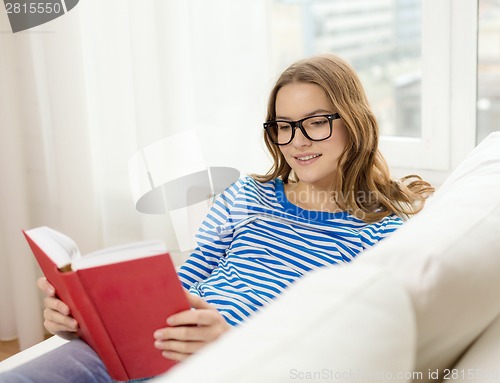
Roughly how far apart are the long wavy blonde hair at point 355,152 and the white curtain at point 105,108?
775 mm

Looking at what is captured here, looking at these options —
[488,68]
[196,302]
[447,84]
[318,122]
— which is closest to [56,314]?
[196,302]

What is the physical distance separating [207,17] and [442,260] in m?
1.85

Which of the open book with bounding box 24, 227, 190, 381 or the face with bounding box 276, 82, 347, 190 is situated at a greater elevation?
the face with bounding box 276, 82, 347, 190

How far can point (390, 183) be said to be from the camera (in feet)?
6.19

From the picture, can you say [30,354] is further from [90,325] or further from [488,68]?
[488,68]

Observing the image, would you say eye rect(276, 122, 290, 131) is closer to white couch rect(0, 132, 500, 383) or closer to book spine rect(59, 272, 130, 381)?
white couch rect(0, 132, 500, 383)

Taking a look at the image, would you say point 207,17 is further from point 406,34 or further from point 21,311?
point 21,311

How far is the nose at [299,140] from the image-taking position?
5.66 ft

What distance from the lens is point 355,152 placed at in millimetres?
1803

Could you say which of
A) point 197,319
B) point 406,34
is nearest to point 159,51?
point 406,34

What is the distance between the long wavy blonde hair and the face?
2cm

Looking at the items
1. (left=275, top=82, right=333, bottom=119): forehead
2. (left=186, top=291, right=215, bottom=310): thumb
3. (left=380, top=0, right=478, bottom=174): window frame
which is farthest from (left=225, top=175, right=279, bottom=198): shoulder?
(left=380, top=0, right=478, bottom=174): window frame

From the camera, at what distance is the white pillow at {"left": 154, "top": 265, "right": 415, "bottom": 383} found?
0.71 m

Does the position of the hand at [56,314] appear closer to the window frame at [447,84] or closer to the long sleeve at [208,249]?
the long sleeve at [208,249]
